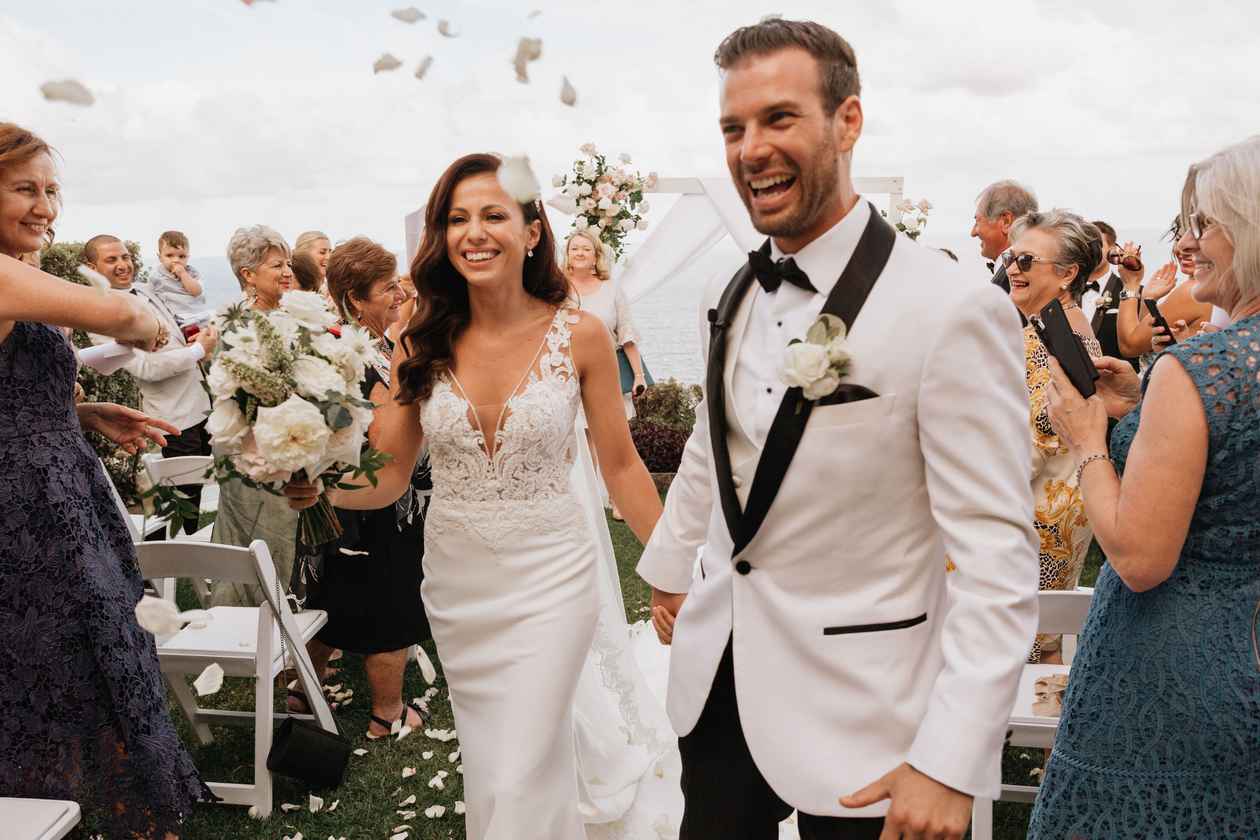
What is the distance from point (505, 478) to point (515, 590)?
13.2 inches

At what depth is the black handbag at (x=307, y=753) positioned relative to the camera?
11.7 ft

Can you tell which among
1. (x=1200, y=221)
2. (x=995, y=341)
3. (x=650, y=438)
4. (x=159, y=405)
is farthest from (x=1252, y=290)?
(x=650, y=438)

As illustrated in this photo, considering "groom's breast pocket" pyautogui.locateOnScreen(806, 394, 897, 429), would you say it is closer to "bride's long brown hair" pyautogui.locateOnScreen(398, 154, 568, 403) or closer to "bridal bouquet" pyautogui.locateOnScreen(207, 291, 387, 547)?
"bridal bouquet" pyautogui.locateOnScreen(207, 291, 387, 547)

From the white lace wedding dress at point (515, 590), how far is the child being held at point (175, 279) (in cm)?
533

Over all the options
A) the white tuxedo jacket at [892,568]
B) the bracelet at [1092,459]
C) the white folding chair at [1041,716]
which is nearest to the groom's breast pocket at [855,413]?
the white tuxedo jacket at [892,568]

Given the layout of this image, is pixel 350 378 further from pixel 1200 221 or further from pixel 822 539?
pixel 1200 221

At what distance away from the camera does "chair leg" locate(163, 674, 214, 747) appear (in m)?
4.07

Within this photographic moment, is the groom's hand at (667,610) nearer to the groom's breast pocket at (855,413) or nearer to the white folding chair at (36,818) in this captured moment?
the groom's breast pocket at (855,413)

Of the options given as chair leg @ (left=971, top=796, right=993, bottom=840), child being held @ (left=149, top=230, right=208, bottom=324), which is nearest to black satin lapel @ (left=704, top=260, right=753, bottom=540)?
chair leg @ (left=971, top=796, right=993, bottom=840)

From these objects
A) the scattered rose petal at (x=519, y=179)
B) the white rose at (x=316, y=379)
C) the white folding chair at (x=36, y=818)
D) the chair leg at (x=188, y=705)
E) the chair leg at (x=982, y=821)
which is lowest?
the chair leg at (x=188, y=705)

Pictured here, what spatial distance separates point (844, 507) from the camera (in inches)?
70.5

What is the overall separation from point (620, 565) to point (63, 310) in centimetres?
462

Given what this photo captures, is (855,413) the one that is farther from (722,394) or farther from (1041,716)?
(1041,716)

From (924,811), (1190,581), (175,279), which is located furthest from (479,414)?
(175,279)
